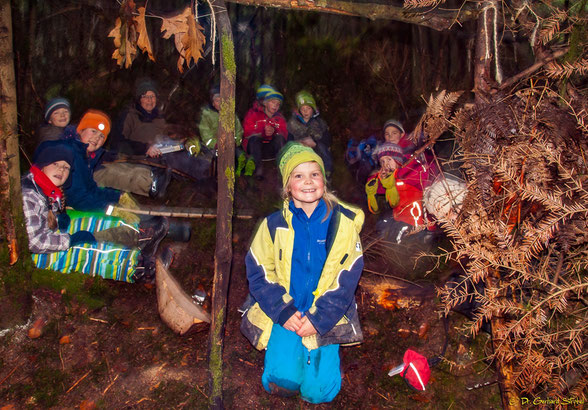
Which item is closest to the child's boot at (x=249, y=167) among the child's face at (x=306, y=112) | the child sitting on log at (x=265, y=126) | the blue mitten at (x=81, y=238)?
the child sitting on log at (x=265, y=126)

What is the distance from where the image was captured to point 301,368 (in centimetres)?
315

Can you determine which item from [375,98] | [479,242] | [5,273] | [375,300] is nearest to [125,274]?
[5,273]

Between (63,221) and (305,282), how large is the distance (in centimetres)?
260

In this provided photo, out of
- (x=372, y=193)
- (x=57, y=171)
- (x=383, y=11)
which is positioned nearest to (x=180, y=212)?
(x=57, y=171)

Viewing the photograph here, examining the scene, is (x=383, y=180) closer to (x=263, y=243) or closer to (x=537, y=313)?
(x=263, y=243)

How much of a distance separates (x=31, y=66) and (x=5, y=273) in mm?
3430

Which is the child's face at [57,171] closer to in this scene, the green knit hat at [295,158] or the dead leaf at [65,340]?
the dead leaf at [65,340]

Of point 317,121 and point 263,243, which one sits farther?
point 317,121

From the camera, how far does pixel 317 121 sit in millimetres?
7383

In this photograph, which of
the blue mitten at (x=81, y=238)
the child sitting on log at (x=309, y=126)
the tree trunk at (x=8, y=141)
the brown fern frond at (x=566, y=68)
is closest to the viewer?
the brown fern frond at (x=566, y=68)

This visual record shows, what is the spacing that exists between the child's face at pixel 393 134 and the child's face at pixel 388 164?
3.16 feet

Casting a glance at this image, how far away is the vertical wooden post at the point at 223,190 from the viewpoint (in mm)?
2496

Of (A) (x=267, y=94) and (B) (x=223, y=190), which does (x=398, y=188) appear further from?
(A) (x=267, y=94)

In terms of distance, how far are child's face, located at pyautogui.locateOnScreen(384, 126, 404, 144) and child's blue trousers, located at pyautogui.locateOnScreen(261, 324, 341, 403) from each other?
11.9ft
